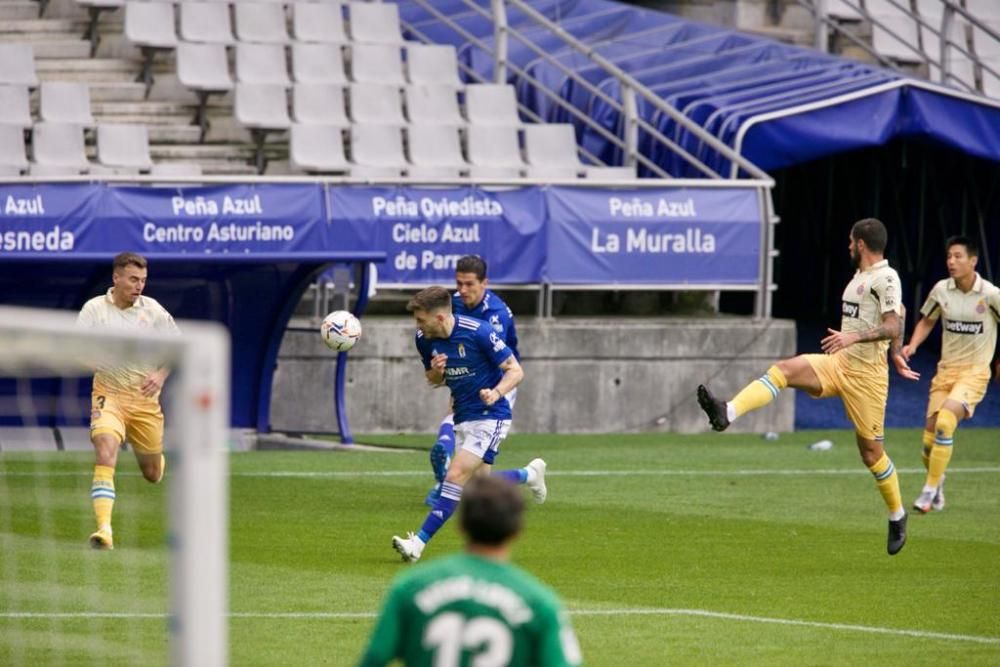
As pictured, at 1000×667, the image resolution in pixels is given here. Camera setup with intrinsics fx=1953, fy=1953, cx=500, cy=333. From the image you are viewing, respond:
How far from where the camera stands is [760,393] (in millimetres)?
12258

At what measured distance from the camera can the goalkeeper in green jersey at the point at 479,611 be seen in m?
5.16

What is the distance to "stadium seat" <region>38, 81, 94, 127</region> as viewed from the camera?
69.1 feet

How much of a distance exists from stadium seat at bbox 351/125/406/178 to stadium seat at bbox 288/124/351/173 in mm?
168

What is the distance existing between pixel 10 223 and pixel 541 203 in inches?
214

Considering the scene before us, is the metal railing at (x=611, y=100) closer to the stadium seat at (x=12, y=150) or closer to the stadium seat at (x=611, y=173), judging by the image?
the stadium seat at (x=611, y=173)

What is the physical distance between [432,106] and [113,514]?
10350 millimetres

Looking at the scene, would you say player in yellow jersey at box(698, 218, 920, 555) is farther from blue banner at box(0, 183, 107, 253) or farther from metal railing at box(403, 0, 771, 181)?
metal railing at box(403, 0, 771, 181)

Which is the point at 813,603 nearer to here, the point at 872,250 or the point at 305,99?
the point at 872,250

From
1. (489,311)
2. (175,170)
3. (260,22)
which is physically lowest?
(489,311)

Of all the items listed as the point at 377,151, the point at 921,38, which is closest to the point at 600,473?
the point at 377,151

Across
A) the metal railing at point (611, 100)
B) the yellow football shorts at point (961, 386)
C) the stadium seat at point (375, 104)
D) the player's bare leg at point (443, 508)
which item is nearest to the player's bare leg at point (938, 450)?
the yellow football shorts at point (961, 386)

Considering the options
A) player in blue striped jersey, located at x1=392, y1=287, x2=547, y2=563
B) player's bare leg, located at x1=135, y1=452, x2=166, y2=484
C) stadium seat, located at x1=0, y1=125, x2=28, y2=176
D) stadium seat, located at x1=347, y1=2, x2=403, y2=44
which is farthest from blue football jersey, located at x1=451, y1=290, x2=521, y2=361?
stadium seat, located at x1=347, y1=2, x2=403, y2=44

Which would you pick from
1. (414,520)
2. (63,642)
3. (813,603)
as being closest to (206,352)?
(63,642)

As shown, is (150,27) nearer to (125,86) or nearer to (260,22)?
(125,86)
